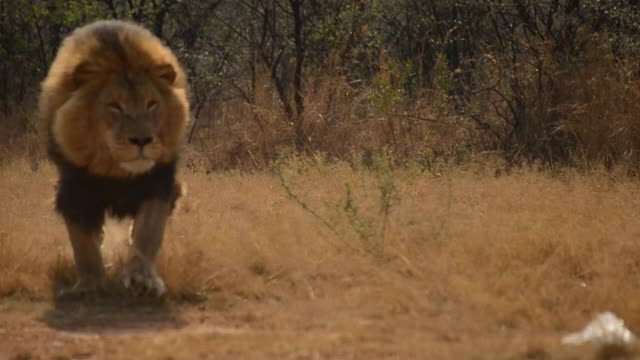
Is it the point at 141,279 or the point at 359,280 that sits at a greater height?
the point at 141,279

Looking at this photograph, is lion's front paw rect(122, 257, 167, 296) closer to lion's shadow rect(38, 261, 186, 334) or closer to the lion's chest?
lion's shadow rect(38, 261, 186, 334)

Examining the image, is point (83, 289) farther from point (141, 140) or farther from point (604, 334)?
point (604, 334)

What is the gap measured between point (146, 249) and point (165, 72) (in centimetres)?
81

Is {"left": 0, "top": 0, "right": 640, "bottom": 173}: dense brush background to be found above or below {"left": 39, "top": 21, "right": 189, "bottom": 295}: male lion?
below

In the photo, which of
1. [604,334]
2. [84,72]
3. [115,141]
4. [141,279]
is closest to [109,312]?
[141,279]

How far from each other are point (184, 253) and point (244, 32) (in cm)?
755

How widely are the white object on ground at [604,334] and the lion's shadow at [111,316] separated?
150cm

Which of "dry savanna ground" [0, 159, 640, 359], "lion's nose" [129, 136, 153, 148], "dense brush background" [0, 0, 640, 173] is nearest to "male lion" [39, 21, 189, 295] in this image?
"lion's nose" [129, 136, 153, 148]

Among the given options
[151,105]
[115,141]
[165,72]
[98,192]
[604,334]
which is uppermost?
[165,72]

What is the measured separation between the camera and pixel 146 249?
4410mm

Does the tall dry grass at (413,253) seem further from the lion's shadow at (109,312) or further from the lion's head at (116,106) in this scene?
the lion's head at (116,106)

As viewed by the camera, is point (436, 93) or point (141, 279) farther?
point (436, 93)

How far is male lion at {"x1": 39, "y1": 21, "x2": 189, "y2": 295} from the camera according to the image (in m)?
4.33

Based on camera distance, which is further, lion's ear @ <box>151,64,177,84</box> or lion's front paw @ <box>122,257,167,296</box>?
lion's ear @ <box>151,64,177,84</box>
